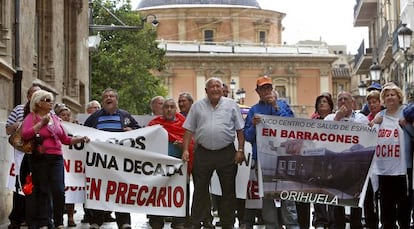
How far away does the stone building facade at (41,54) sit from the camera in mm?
15094

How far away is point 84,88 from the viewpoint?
27.3 meters

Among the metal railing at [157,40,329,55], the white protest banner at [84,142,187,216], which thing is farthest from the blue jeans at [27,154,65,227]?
the metal railing at [157,40,329,55]

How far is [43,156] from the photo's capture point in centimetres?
1153

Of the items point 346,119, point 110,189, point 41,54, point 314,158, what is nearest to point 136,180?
point 110,189

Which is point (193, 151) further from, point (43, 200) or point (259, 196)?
point (43, 200)

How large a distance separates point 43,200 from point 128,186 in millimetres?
1313

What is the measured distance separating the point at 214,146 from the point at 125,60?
122 feet

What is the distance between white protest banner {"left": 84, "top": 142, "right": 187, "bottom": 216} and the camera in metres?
12.4

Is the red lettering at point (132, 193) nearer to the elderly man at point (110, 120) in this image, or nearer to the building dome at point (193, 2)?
the elderly man at point (110, 120)

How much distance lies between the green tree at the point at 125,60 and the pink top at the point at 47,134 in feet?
116

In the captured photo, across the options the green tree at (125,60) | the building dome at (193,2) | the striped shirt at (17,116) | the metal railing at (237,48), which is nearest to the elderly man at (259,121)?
the striped shirt at (17,116)

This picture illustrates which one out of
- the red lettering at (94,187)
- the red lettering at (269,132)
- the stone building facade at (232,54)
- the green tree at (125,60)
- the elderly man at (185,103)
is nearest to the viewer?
the red lettering at (269,132)

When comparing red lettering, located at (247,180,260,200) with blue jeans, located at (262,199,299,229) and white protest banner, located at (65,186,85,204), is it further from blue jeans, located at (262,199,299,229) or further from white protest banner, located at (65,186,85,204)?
white protest banner, located at (65,186,85,204)

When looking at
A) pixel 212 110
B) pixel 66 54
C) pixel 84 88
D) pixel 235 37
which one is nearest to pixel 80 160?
pixel 212 110
